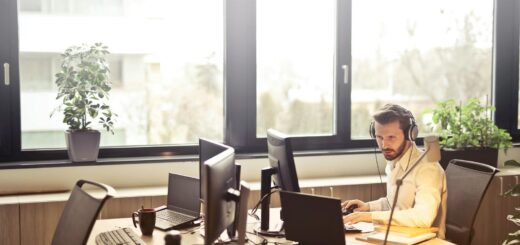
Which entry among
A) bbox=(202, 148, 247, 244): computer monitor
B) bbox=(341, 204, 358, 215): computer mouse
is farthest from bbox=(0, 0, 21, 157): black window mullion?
bbox=(341, 204, 358, 215): computer mouse

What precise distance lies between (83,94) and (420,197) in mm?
1983

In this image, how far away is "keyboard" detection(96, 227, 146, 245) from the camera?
274 centimetres

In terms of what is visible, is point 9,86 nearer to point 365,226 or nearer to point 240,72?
point 240,72

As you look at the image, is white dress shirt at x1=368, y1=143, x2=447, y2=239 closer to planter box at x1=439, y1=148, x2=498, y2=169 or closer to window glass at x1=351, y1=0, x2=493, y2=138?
planter box at x1=439, y1=148, x2=498, y2=169

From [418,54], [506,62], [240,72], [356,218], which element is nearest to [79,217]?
[356,218]

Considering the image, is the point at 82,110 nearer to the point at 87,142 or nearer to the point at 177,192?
the point at 87,142

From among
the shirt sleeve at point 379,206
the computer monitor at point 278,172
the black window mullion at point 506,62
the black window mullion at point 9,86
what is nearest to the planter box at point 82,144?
the black window mullion at point 9,86

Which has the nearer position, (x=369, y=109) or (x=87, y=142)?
(x=87, y=142)

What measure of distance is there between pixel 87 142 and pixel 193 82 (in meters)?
0.78

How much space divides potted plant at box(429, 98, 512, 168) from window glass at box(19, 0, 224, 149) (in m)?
1.46

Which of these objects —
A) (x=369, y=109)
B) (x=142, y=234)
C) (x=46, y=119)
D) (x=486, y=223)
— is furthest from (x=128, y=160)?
(x=486, y=223)

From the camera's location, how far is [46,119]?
3994 millimetres

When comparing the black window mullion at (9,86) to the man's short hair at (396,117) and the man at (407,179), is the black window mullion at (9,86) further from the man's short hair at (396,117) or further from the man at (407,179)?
the man's short hair at (396,117)

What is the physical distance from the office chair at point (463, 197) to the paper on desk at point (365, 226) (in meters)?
0.47
